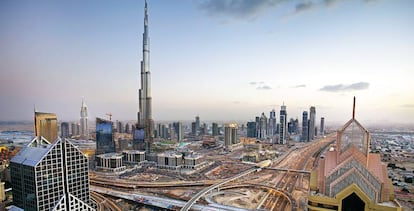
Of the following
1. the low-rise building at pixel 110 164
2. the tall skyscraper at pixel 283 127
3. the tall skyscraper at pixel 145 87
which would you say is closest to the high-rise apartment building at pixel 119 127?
the tall skyscraper at pixel 145 87

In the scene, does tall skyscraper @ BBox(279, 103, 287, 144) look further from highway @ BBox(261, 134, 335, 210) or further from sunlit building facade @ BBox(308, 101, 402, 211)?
sunlit building facade @ BBox(308, 101, 402, 211)

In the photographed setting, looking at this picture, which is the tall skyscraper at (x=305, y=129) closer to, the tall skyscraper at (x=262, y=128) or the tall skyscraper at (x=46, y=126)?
the tall skyscraper at (x=262, y=128)

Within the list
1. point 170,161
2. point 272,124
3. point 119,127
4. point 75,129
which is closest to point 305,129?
point 272,124

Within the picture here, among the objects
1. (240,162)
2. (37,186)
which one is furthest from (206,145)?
(37,186)

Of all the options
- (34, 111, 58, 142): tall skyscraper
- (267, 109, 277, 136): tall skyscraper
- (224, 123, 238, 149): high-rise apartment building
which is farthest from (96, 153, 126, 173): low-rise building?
(267, 109, 277, 136): tall skyscraper

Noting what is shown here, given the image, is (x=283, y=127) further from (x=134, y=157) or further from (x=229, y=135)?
(x=134, y=157)

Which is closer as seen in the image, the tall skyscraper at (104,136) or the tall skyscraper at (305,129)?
the tall skyscraper at (104,136)
